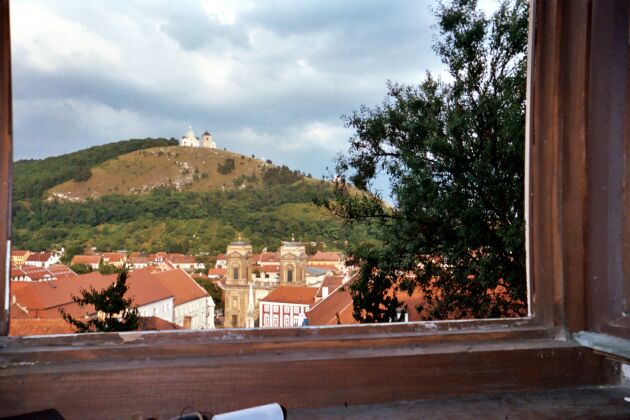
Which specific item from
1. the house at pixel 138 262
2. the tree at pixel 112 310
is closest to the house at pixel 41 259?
the house at pixel 138 262

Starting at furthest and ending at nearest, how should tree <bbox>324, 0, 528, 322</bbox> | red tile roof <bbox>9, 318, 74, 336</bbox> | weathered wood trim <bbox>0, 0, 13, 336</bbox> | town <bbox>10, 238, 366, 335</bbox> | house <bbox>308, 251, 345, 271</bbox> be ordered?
tree <bbox>324, 0, 528, 322</bbox> → house <bbox>308, 251, 345, 271</bbox> → town <bbox>10, 238, 366, 335</bbox> → red tile roof <bbox>9, 318, 74, 336</bbox> → weathered wood trim <bbox>0, 0, 13, 336</bbox>

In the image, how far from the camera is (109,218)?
2059 mm

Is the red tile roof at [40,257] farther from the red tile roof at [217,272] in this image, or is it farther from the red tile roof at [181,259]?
the red tile roof at [217,272]

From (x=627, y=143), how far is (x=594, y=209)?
0.18 metres

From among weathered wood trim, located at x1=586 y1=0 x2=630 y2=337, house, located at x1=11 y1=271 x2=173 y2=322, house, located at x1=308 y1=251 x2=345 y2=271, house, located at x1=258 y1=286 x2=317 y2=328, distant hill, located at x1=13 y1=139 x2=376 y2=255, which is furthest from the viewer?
house, located at x1=308 y1=251 x2=345 y2=271

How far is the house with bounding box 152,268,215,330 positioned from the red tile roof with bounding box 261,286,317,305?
0.36m

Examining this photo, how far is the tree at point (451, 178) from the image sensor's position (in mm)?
4035

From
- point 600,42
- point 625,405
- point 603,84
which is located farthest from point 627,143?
point 625,405

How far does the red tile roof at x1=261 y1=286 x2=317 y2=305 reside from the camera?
8.22ft

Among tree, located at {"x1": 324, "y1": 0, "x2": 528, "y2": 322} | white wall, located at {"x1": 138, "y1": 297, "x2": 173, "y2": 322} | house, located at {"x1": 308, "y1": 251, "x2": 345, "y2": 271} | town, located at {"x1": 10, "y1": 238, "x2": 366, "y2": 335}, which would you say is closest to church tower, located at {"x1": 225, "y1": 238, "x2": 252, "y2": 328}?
town, located at {"x1": 10, "y1": 238, "x2": 366, "y2": 335}

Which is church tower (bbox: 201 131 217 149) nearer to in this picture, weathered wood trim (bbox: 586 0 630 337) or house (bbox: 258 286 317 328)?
house (bbox: 258 286 317 328)

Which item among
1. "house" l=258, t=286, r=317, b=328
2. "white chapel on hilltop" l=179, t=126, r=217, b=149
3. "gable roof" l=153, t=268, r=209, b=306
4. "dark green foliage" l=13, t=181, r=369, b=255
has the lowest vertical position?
"house" l=258, t=286, r=317, b=328

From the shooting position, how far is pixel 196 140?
2076 mm

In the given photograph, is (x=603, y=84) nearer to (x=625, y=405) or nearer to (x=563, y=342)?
(x=563, y=342)
